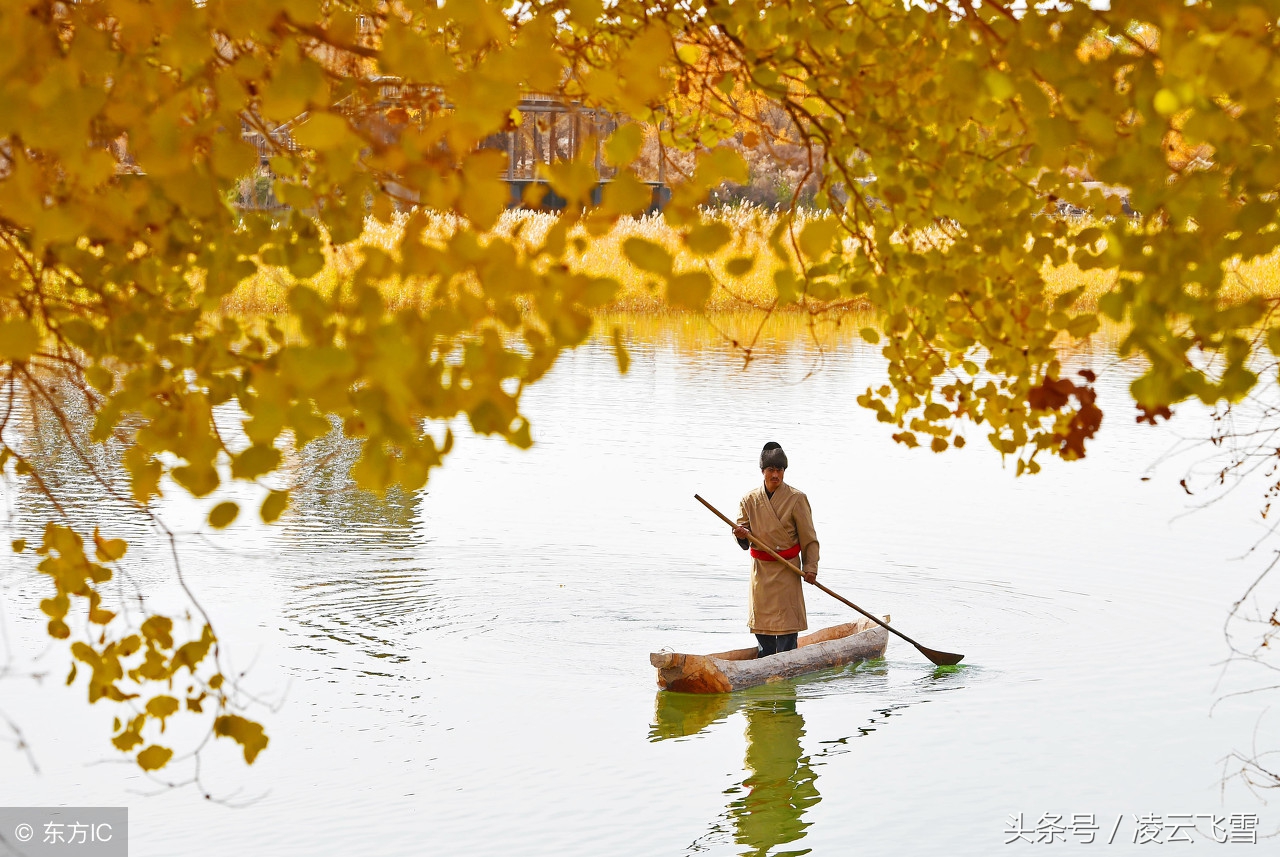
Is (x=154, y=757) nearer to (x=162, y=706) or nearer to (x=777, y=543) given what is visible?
(x=162, y=706)

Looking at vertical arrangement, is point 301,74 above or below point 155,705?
above

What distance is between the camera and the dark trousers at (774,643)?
1028 centimetres

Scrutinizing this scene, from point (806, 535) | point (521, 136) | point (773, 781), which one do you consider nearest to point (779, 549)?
point (806, 535)

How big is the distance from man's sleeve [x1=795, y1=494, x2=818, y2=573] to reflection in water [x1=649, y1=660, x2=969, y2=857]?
95 centimetres

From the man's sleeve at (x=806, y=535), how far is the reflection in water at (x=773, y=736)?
95 centimetres

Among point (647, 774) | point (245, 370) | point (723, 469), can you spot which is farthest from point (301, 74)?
point (723, 469)

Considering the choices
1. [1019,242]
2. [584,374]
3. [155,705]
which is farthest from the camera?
[584,374]

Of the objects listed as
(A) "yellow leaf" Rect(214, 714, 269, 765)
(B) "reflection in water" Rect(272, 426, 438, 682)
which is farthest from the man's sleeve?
(A) "yellow leaf" Rect(214, 714, 269, 765)

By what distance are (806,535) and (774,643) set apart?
1026 millimetres

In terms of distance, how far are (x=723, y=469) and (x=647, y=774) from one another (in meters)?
8.28

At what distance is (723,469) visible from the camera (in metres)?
16.6

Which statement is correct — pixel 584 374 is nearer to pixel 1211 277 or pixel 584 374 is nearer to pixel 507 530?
pixel 507 530

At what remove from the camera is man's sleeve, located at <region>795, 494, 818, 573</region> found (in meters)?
9.66

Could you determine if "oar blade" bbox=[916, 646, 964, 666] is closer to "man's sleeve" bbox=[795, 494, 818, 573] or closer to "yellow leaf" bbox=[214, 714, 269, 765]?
"man's sleeve" bbox=[795, 494, 818, 573]
